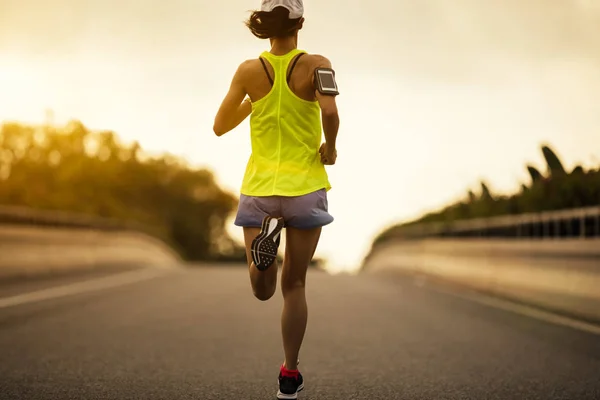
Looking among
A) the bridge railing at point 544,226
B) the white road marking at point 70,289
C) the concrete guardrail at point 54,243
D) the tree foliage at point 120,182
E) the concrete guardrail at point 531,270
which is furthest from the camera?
the tree foliage at point 120,182

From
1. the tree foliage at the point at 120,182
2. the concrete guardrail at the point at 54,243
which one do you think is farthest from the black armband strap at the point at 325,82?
the tree foliage at the point at 120,182

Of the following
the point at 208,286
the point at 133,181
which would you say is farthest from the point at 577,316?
the point at 133,181

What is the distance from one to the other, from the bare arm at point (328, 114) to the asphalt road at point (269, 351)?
1694 mm

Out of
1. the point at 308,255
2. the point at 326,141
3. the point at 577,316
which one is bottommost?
the point at 577,316

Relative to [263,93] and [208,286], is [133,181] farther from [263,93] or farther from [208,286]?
[263,93]

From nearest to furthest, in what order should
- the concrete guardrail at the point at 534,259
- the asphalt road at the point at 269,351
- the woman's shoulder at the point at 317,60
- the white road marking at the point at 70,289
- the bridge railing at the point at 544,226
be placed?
the woman's shoulder at the point at 317,60, the asphalt road at the point at 269,351, the concrete guardrail at the point at 534,259, the bridge railing at the point at 544,226, the white road marking at the point at 70,289

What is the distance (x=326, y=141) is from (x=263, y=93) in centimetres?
47

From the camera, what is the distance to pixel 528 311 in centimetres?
1272

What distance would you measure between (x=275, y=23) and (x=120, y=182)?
296ft

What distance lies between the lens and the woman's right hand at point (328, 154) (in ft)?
19.2

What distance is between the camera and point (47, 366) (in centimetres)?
754

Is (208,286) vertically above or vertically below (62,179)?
below

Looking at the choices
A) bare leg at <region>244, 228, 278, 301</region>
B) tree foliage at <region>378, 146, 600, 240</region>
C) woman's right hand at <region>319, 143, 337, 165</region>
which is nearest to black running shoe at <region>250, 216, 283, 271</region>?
bare leg at <region>244, 228, 278, 301</region>

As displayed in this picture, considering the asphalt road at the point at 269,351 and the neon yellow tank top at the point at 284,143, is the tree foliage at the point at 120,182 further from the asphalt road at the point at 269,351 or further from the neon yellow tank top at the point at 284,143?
the neon yellow tank top at the point at 284,143
